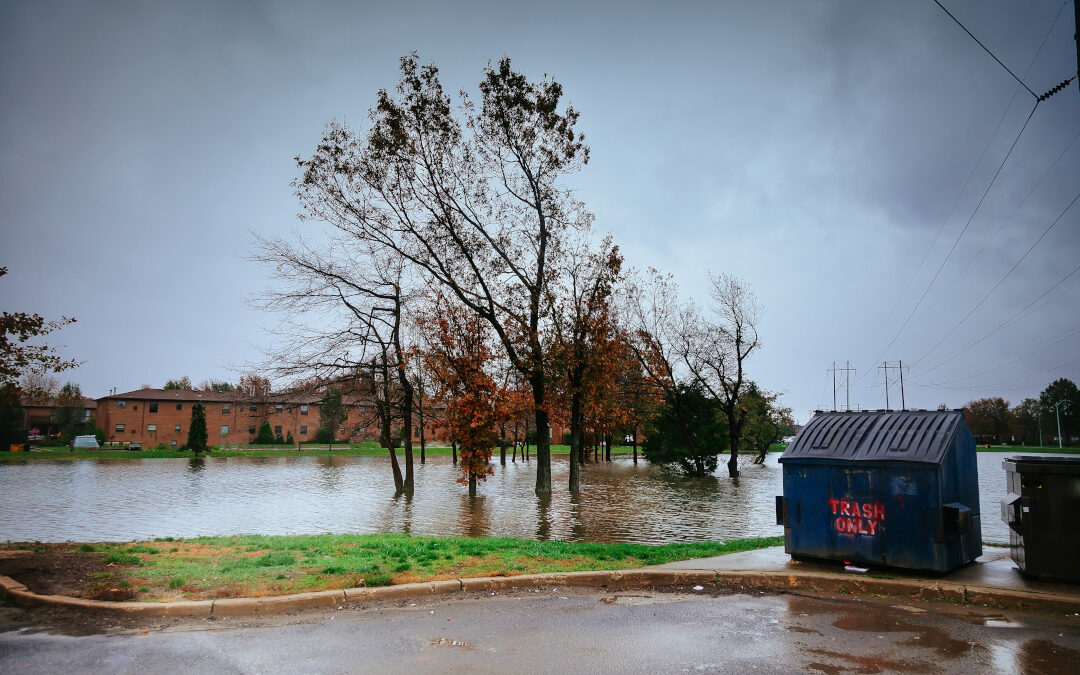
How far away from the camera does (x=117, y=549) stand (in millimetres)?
9945

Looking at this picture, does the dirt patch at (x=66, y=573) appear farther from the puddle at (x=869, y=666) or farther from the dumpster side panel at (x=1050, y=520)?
the dumpster side panel at (x=1050, y=520)

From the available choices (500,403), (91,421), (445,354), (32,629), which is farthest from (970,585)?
(91,421)

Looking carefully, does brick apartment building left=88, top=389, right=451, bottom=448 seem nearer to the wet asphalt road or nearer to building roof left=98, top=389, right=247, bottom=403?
building roof left=98, top=389, right=247, bottom=403

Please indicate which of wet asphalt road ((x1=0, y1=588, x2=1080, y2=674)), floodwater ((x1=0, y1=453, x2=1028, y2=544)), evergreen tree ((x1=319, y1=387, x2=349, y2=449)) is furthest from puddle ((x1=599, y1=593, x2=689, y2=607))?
evergreen tree ((x1=319, y1=387, x2=349, y2=449))

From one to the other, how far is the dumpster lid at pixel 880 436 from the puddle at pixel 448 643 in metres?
5.08

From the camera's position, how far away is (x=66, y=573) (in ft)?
25.1

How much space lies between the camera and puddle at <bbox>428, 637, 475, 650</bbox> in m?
5.40

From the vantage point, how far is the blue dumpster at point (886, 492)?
748 centimetres

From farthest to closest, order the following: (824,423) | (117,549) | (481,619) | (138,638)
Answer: (117,549) → (824,423) → (481,619) → (138,638)

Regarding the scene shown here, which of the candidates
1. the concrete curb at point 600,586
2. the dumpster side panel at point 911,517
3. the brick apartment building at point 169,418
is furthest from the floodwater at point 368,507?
the brick apartment building at point 169,418

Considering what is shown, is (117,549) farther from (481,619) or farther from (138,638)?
(481,619)

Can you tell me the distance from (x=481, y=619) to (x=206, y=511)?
16301mm

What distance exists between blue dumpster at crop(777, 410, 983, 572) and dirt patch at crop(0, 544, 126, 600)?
8.00 meters

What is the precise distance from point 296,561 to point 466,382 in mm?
14154
